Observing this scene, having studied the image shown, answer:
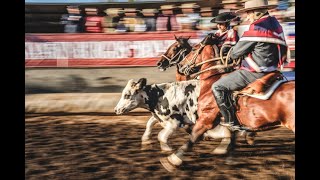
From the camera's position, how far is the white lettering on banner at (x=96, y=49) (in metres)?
7.02

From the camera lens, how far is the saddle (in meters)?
6.50

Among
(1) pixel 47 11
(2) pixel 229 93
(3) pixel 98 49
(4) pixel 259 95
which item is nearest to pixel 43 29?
(1) pixel 47 11

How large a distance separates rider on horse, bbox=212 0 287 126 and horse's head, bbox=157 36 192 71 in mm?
881

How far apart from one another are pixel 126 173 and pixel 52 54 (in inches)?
101

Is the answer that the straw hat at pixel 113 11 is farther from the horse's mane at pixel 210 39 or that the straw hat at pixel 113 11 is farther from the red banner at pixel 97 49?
the horse's mane at pixel 210 39

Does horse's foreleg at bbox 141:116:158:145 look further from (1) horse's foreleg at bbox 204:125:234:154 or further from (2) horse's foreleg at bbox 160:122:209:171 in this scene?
(1) horse's foreleg at bbox 204:125:234:154

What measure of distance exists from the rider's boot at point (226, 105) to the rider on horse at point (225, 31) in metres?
0.78

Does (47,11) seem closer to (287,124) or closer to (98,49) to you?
(98,49)

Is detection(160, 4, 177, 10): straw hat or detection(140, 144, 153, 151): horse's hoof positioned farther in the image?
detection(160, 4, 177, 10): straw hat

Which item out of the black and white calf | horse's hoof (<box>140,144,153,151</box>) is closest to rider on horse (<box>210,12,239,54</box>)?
the black and white calf

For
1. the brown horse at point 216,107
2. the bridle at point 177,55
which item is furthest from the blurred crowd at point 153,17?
the brown horse at point 216,107

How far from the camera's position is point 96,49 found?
7172 mm

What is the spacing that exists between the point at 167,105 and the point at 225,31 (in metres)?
1.70

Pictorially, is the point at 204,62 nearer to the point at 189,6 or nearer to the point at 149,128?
the point at 189,6
